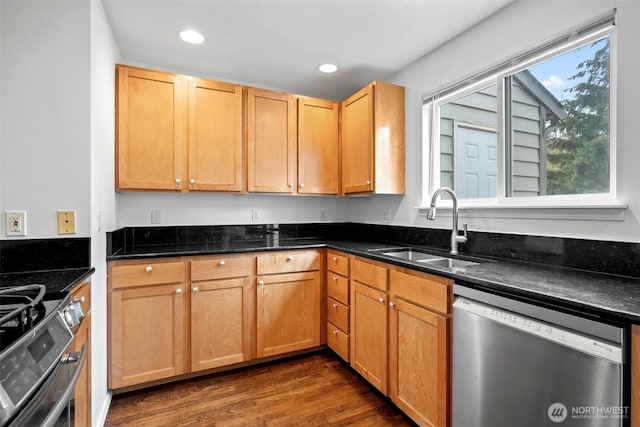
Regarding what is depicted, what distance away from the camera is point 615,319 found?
38.6 inches

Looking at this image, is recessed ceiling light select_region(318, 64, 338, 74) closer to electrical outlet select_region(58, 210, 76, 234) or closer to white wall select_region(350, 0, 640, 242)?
white wall select_region(350, 0, 640, 242)

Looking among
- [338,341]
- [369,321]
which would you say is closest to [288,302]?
[338,341]

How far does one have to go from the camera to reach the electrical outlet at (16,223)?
1492 mm

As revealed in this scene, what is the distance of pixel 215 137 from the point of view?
8.56ft

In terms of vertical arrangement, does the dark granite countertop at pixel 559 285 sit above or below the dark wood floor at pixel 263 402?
above

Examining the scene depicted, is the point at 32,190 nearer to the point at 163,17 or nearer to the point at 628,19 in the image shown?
the point at 163,17

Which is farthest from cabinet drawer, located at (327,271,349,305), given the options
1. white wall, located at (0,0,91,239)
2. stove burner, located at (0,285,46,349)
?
stove burner, located at (0,285,46,349)

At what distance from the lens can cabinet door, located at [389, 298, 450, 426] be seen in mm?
1570

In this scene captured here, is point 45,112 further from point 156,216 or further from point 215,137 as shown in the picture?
point 156,216

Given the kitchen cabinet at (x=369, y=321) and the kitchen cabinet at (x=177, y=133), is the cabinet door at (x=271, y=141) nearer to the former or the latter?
the kitchen cabinet at (x=177, y=133)

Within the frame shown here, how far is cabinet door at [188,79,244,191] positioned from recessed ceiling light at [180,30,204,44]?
1.03ft

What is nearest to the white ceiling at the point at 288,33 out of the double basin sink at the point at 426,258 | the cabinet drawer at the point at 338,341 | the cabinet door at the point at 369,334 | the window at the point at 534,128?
the window at the point at 534,128

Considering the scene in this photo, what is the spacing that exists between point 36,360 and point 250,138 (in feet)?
7.02

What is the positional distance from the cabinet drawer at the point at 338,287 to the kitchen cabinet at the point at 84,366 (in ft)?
5.15
